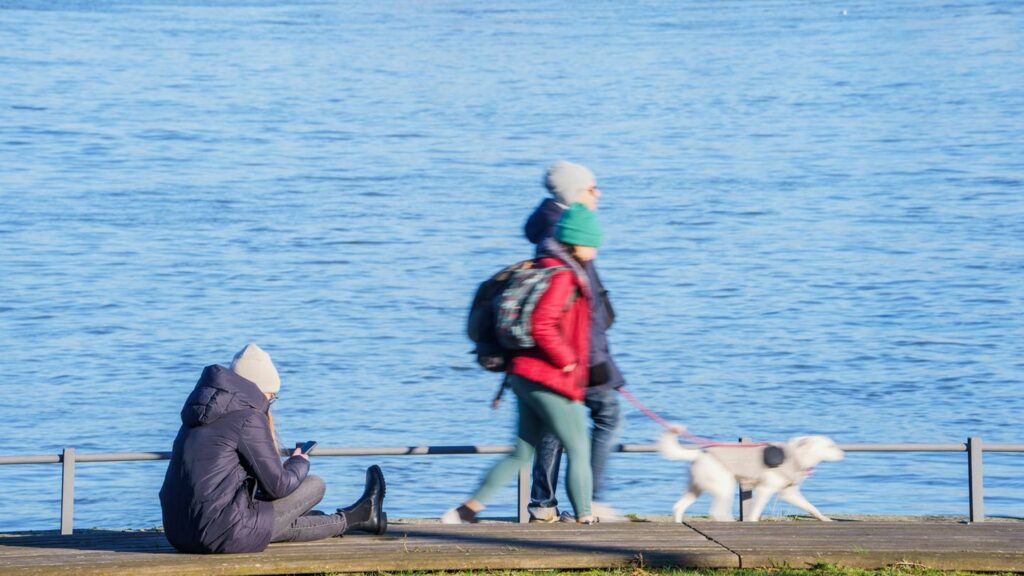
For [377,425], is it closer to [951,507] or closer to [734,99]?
[951,507]

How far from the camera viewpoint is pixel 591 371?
7.47 meters

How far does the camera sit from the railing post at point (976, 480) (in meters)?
8.11

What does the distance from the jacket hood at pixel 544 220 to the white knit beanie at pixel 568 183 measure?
1.7 inches

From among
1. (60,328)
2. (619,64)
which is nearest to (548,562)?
(60,328)

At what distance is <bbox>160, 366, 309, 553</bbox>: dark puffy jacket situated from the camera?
6449mm

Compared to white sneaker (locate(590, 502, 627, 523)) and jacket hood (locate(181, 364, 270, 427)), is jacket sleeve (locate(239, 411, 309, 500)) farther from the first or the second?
white sneaker (locate(590, 502, 627, 523))

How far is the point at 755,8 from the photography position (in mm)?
79562

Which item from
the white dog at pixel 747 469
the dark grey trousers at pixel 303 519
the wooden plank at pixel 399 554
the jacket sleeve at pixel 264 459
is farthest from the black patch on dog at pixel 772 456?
the jacket sleeve at pixel 264 459

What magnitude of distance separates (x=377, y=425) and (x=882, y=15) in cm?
6067

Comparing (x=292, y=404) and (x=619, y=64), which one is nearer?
(x=292, y=404)

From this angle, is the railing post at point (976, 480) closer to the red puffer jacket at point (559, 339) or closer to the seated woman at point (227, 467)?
the red puffer jacket at point (559, 339)

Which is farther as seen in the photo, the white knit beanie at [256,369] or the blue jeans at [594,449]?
the blue jeans at [594,449]

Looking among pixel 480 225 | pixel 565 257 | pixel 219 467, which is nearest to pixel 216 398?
pixel 219 467

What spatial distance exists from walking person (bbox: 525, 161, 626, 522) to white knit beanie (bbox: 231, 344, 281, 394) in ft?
4.37
